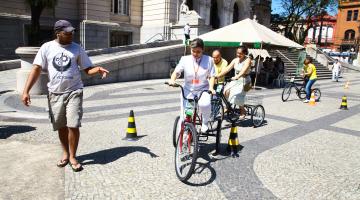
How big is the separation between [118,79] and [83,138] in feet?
31.3

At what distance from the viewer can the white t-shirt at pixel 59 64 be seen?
178 inches

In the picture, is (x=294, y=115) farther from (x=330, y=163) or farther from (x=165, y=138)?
(x=165, y=138)

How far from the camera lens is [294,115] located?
991cm

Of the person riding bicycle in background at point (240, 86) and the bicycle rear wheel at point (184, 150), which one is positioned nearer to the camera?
the bicycle rear wheel at point (184, 150)

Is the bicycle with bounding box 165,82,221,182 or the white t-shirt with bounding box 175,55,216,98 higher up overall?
the white t-shirt with bounding box 175,55,216,98

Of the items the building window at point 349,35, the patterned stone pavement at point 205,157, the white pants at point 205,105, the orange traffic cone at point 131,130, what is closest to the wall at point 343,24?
the building window at point 349,35

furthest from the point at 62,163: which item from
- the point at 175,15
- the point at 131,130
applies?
the point at 175,15

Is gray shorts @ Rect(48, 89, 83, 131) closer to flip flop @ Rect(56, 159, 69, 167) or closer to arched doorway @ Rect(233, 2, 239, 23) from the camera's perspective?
flip flop @ Rect(56, 159, 69, 167)

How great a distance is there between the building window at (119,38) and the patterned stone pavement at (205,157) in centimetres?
1745

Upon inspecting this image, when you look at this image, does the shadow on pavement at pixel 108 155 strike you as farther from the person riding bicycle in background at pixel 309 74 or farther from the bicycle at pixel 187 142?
the person riding bicycle in background at pixel 309 74

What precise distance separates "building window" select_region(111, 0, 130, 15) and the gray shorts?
2349 centimetres

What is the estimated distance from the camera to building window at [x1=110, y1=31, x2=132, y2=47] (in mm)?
26859

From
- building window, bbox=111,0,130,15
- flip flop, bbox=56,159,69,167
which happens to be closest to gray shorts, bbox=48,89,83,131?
flip flop, bbox=56,159,69,167

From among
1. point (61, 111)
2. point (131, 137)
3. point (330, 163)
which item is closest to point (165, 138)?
point (131, 137)
